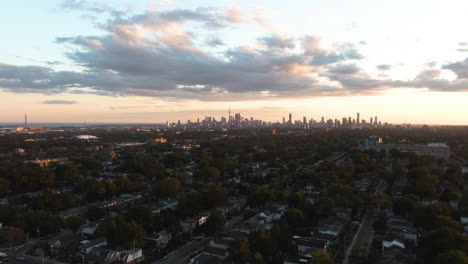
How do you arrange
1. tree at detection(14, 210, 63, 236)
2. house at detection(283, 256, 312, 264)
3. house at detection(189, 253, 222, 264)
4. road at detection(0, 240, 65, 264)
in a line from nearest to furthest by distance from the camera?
1. house at detection(283, 256, 312, 264)
2. house at detection(189, 253, 222, 264)
3. road at detection(0, 240, 65, 264)
4. tree at detection(14, 210, 63, 236)

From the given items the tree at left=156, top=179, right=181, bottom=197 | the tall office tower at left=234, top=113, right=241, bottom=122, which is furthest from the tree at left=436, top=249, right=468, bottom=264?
the tall office tower at left=234, top=113, right=241, bottom=122

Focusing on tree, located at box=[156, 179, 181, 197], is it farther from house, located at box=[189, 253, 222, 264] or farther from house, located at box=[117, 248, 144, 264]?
house, located at box=[189, 253, 222, 264]

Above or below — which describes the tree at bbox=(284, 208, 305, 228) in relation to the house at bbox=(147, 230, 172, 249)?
above

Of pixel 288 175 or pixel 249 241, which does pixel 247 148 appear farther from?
pixel 249 241

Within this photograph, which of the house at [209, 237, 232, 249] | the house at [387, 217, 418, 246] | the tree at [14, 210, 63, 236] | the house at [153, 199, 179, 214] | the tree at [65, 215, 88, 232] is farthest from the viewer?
the house at [153, 199, 179, 214]

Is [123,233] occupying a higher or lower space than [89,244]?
higher

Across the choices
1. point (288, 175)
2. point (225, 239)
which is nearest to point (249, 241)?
point (225, 239)

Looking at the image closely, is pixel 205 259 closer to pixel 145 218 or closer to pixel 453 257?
pixel 145 218

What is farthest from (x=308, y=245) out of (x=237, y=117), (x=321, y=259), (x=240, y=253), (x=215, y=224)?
(x=237, y=117)

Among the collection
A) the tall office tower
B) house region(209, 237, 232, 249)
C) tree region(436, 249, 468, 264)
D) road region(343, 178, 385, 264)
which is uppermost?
the tall office tower

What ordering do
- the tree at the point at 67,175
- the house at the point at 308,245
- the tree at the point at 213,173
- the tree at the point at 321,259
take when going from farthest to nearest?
the tree at the point at 213,173
the tree at the point at 67,175
the house at the point at 308,245
the tree at the point at 321,259

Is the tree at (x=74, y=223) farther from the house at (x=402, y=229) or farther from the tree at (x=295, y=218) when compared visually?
the house at (x=402, y=229)

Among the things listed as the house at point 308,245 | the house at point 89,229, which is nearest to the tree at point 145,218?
the house at point 89,229
